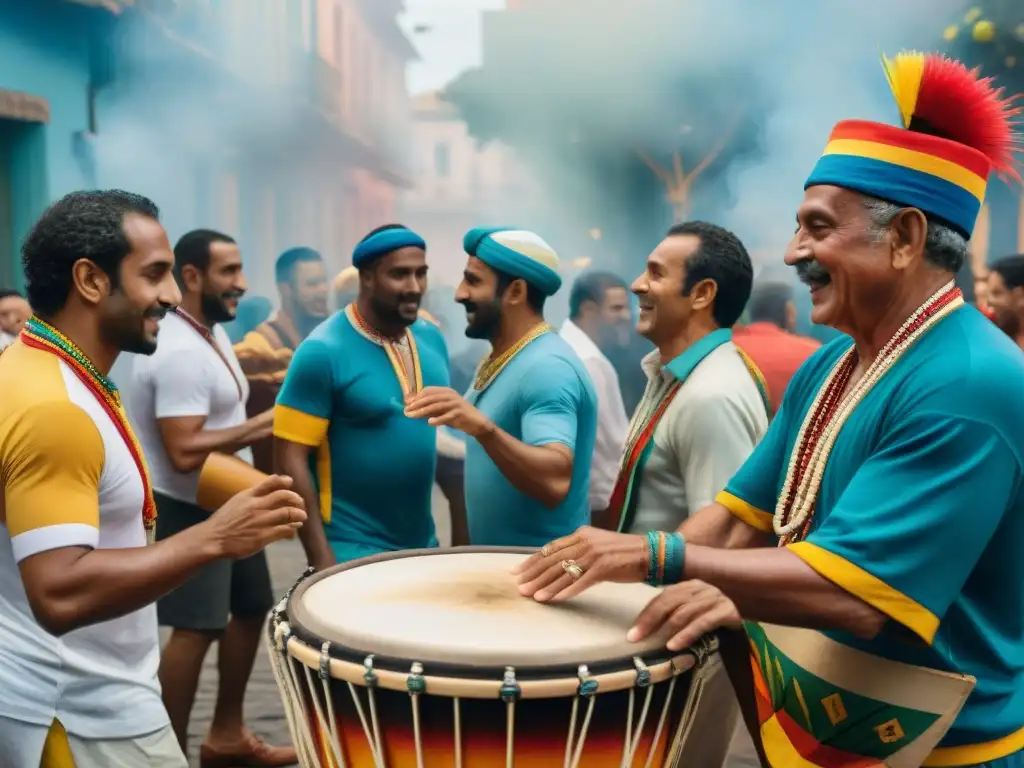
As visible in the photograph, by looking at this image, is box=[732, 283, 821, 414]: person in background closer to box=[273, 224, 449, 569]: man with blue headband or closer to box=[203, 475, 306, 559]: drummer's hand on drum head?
box=[273, 224, 449, 569]: man with blue headband

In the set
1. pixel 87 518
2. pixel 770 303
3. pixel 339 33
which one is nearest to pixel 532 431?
pixel 87 518

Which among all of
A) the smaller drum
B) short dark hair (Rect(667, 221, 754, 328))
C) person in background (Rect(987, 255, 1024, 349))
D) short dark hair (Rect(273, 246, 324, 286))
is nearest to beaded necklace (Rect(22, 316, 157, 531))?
the smaller drum

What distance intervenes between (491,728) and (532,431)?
150 centimetres

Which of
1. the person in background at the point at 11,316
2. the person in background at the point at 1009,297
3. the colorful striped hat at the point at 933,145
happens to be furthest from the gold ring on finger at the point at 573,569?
the person in background at the point at 11,316

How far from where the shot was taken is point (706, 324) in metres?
3.32

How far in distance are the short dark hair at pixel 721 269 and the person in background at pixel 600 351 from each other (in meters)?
0.80

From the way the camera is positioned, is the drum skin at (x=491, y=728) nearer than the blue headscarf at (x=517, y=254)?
Yes

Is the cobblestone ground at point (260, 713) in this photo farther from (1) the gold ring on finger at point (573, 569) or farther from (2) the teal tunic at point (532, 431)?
(1) the gold ring on finger at point (573, 569)

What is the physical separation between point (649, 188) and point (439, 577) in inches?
581

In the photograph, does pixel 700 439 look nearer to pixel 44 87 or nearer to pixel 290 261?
pixel 290 261

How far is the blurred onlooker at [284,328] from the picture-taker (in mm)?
5902

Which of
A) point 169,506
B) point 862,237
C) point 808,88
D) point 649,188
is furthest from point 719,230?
point 649,188

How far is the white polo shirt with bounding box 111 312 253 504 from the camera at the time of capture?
3.83 meters

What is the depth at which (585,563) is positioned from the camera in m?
1.88
